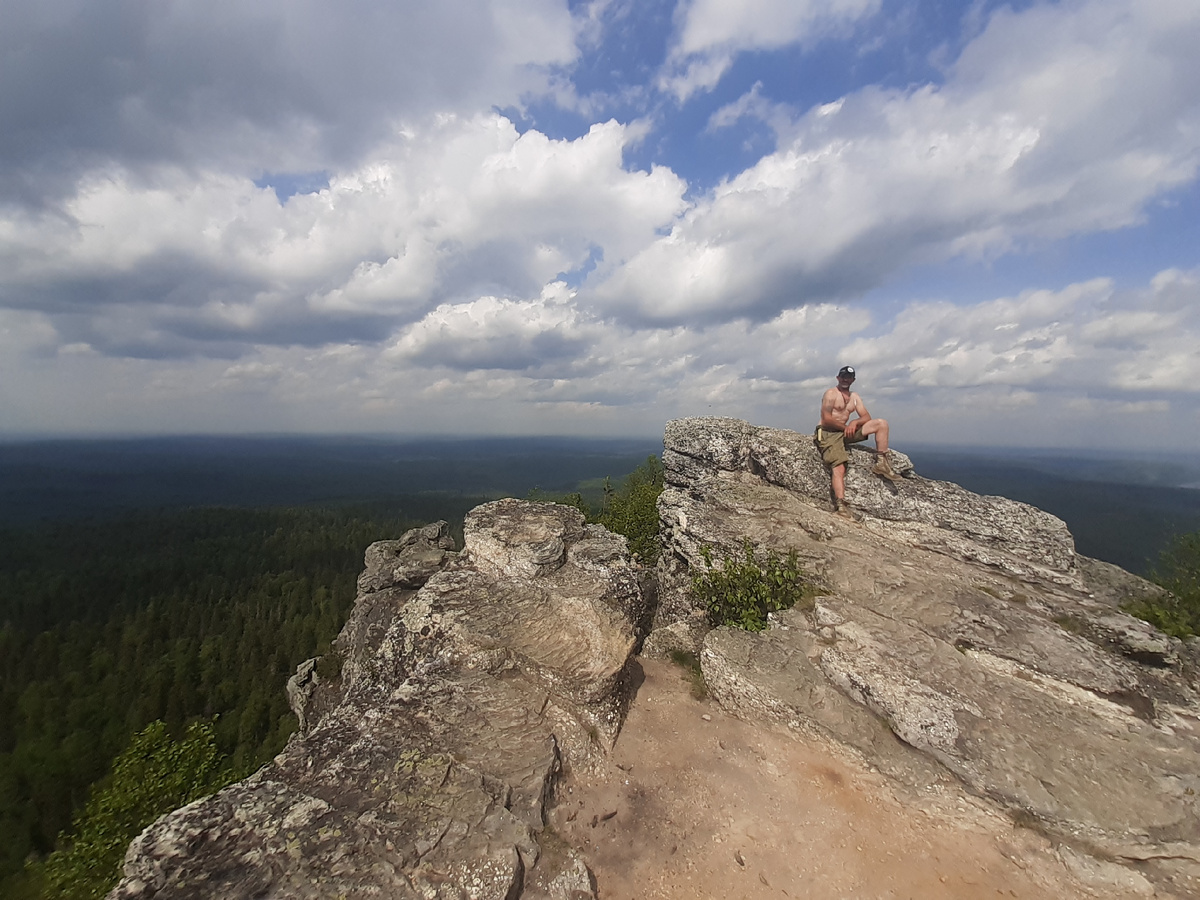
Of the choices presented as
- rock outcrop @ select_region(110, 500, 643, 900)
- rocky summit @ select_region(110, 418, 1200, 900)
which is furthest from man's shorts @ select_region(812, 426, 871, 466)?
rock outcrop @ select_region(110, 500, 643, 900)

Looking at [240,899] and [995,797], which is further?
[995,797]

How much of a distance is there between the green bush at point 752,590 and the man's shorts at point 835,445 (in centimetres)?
506

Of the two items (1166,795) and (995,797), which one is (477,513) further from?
(1166,795)

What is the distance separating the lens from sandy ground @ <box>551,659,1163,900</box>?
28.1ft

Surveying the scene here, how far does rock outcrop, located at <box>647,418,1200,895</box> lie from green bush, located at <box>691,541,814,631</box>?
62 cm

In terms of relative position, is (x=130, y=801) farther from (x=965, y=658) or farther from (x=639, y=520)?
(x=965, y=658)

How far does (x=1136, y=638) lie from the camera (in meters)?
13.2

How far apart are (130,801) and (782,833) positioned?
26446mm

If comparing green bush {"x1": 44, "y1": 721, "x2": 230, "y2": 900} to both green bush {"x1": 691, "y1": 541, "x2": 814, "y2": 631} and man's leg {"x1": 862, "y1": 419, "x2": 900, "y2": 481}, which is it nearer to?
green bush {"x1": 691, "y1": 541, "x2": 814, "y2": 631}

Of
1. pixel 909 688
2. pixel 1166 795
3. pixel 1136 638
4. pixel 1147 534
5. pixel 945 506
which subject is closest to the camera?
pixel 1166 795

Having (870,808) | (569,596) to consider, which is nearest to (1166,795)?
(870,808)

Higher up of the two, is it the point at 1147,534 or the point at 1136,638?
the point at 1136,638

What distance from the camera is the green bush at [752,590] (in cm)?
1533

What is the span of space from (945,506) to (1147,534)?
660 feet
